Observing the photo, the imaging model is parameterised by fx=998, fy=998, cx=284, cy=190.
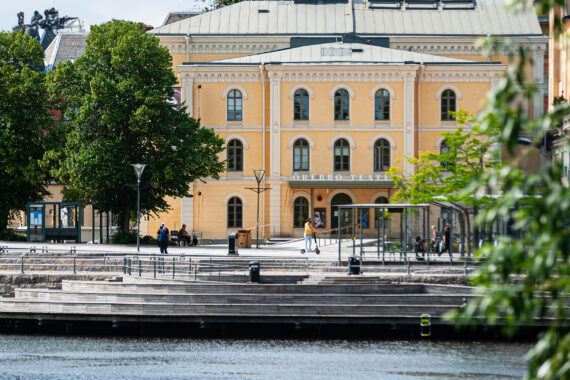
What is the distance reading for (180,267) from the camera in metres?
36.2

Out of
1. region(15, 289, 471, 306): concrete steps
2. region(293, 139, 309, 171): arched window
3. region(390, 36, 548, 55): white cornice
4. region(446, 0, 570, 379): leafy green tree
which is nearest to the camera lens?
region(446, 0, 570, 379): leafy green tree

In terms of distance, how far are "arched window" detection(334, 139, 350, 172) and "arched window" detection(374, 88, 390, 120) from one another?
2.58 m

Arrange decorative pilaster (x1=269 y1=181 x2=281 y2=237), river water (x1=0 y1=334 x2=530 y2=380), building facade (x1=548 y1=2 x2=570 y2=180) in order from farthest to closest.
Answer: decorative pilaster (x1=269 y1=181 x2=281 y2=237) < building facade (x1=548 y1=2 x2=570 y2=180) < river water (x1=0 y1=334 x2=530 y2=380)

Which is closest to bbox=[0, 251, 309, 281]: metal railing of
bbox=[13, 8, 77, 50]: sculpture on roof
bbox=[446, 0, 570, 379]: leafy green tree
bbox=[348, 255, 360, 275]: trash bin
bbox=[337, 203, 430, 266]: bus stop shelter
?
bbox=[348, 255, 360, 275]: trash bin

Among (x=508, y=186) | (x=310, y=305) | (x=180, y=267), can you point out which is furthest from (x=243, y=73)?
(x=508, y=186)

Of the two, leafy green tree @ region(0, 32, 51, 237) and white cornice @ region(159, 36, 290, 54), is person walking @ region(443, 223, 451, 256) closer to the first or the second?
leafy green tree @ region(0, 32, 51, 237)

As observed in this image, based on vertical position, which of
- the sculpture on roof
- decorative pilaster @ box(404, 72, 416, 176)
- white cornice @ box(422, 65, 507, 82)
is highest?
the sculpture on roof

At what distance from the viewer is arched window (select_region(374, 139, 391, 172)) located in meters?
59.5

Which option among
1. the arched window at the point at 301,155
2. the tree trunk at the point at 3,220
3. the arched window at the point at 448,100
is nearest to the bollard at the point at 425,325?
the tree trunk at the point at 3,220

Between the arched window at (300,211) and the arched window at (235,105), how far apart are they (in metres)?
6.19

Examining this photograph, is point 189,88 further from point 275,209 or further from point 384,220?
point 384,220

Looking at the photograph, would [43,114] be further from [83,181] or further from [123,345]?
[123,345]

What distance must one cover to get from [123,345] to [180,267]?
7300 mm

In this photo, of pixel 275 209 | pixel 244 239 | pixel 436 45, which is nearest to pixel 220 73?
pixel 275 209
